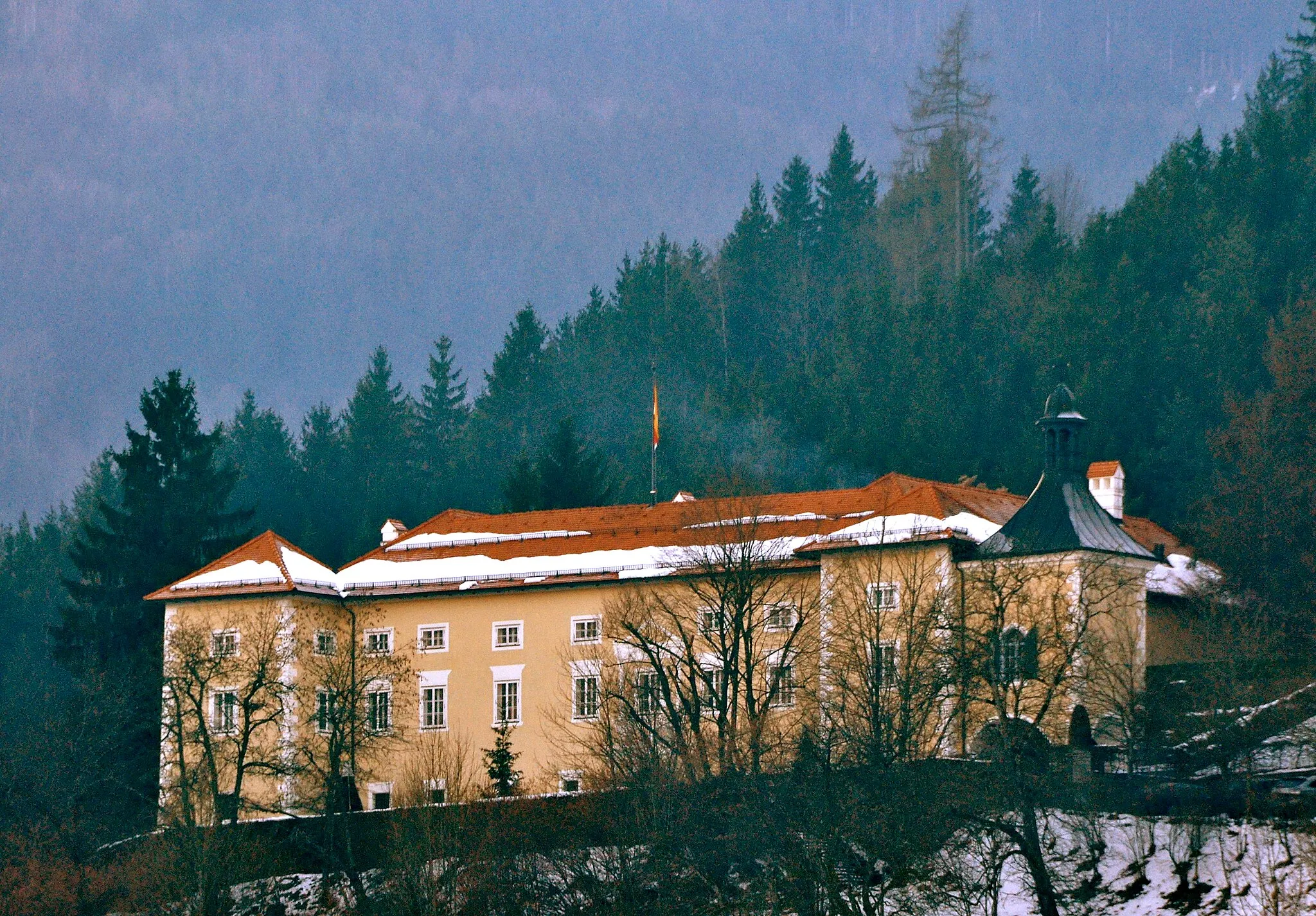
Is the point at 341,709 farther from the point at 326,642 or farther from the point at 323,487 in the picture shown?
the point at 323,487

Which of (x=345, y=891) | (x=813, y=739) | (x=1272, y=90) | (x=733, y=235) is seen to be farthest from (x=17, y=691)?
(x=1272, y=90)

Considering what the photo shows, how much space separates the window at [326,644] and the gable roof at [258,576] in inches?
49.3

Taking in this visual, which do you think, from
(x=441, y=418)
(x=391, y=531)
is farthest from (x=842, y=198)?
(x=391, y=531)

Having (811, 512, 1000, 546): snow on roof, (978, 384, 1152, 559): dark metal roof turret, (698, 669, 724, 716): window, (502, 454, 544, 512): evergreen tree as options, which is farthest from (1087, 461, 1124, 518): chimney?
(502, 454, 544, 512): evergreen tree

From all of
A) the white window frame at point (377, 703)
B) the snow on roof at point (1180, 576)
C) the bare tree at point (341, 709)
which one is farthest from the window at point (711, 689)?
the snow on roof at point (1180, 576)

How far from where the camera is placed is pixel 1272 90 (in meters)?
99.6

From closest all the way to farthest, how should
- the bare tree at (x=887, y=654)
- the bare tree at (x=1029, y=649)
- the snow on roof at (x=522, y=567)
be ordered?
1. the bare tree at (x=1029, y=649)
2. the bare tree at (x=887, y=654)
3. the snow on roof at (x=522, y=567)

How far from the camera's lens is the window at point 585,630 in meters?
62.5

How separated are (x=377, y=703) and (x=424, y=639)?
2446mm

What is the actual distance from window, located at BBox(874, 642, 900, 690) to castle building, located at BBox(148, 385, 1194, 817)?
0.15 meters

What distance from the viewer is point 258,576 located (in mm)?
64250

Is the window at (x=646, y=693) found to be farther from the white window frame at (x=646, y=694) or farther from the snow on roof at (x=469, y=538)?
the snow on roof at (x=469, y=538)

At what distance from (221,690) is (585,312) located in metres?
58.8

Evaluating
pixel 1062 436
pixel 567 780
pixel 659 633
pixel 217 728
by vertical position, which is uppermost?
pixel 1062 436
